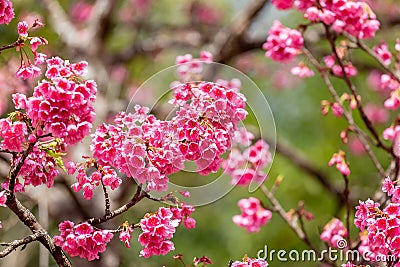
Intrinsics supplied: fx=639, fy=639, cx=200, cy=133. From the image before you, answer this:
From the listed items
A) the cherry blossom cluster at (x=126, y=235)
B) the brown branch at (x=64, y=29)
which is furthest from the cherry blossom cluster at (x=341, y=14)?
the brown branch at (x=64, y=29)

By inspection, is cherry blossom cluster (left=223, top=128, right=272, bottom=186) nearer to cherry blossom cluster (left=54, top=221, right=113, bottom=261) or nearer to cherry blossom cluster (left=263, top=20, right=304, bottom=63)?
cherry blossom cluster (left=263, top=20, right=304, bottom=63)

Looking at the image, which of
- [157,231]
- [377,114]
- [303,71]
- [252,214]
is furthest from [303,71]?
[377,114]

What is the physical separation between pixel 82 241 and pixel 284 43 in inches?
60.5

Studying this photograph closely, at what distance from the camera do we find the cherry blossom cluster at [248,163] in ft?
9.63

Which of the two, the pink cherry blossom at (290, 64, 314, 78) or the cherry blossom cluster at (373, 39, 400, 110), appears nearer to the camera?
the cherry blossom cluster at (373, 39, 400, 110)

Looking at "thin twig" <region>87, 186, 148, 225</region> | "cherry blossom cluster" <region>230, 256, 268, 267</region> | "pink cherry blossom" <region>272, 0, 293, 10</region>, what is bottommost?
"cherry blossom cluster" <region>230, 256, 268, 267</region>

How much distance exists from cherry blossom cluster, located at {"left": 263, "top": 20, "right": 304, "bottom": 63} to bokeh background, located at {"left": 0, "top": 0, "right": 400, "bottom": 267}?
0.92 metres

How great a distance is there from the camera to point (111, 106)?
5.38 meters

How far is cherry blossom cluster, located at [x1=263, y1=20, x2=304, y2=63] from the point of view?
2.97 meters

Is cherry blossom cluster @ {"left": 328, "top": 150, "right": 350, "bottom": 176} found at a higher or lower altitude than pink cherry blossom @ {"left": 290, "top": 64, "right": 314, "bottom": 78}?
lower

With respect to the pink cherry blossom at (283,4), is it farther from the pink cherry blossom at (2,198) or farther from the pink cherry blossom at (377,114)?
the pink cherry blossom at (377,114)

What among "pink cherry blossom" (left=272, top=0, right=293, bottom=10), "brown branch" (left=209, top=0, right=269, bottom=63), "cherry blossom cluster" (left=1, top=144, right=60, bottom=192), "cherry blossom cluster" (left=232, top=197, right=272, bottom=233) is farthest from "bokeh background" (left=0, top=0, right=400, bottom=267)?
"cherry blossom cluster" (left=1, top=144, right=60, bottom=192)

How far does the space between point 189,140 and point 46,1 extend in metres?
4.21

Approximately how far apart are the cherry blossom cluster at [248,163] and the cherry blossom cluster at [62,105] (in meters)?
1.17
